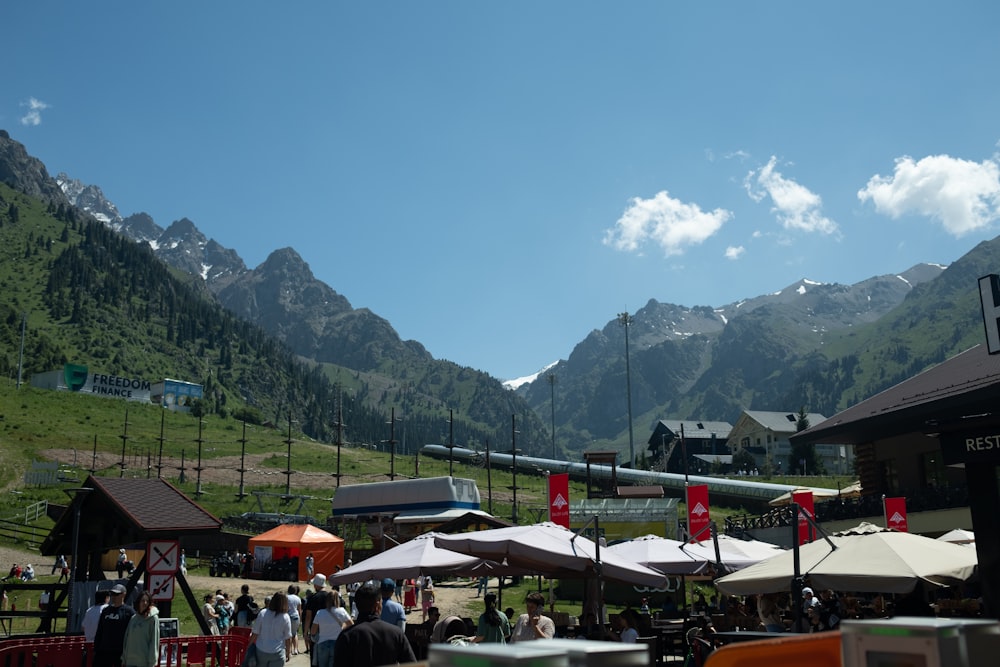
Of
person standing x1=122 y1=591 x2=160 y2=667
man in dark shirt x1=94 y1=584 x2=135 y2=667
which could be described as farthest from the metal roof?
man in dark shirt x1=94 y1=584 x2=135 y2=667

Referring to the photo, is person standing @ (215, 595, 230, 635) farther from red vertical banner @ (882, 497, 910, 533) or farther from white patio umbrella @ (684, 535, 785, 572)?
red vertical banner @ (882, 497, 910, 533)

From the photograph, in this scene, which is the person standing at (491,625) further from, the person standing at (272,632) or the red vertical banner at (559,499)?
the red vertical banner at (559,499)

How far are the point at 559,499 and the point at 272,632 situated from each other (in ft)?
47.1

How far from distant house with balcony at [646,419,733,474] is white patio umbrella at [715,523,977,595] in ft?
349

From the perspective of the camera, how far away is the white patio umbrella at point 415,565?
540 inches

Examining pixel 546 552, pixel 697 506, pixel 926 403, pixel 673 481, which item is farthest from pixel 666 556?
pixel 673 481

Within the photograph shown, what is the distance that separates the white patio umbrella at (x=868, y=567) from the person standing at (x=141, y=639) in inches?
296

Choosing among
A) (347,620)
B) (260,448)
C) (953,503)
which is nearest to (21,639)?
(347,620)

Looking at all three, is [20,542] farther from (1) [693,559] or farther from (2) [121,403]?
(2) [121,403]

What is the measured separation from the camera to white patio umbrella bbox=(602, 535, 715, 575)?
16406 millimetres

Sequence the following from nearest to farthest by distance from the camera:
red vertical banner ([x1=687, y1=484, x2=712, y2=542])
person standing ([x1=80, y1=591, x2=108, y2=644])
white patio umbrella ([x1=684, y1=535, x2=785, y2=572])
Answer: person standing ([x1=80, y1=591, x2=108, y2=644]), white patio umbrella ([x1=684, y1=535, x2=785, y2=572]), red vertical banner ([x1=687, y1=484, x2=712, y2=542])

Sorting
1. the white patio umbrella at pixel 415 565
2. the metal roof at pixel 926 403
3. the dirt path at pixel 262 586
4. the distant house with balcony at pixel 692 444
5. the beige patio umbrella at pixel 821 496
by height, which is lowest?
the dirt path at pixel 262 586

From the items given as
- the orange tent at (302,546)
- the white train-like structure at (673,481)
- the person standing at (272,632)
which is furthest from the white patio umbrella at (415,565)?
the white train-like structure at (673,481)

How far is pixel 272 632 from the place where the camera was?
33.7 ft
